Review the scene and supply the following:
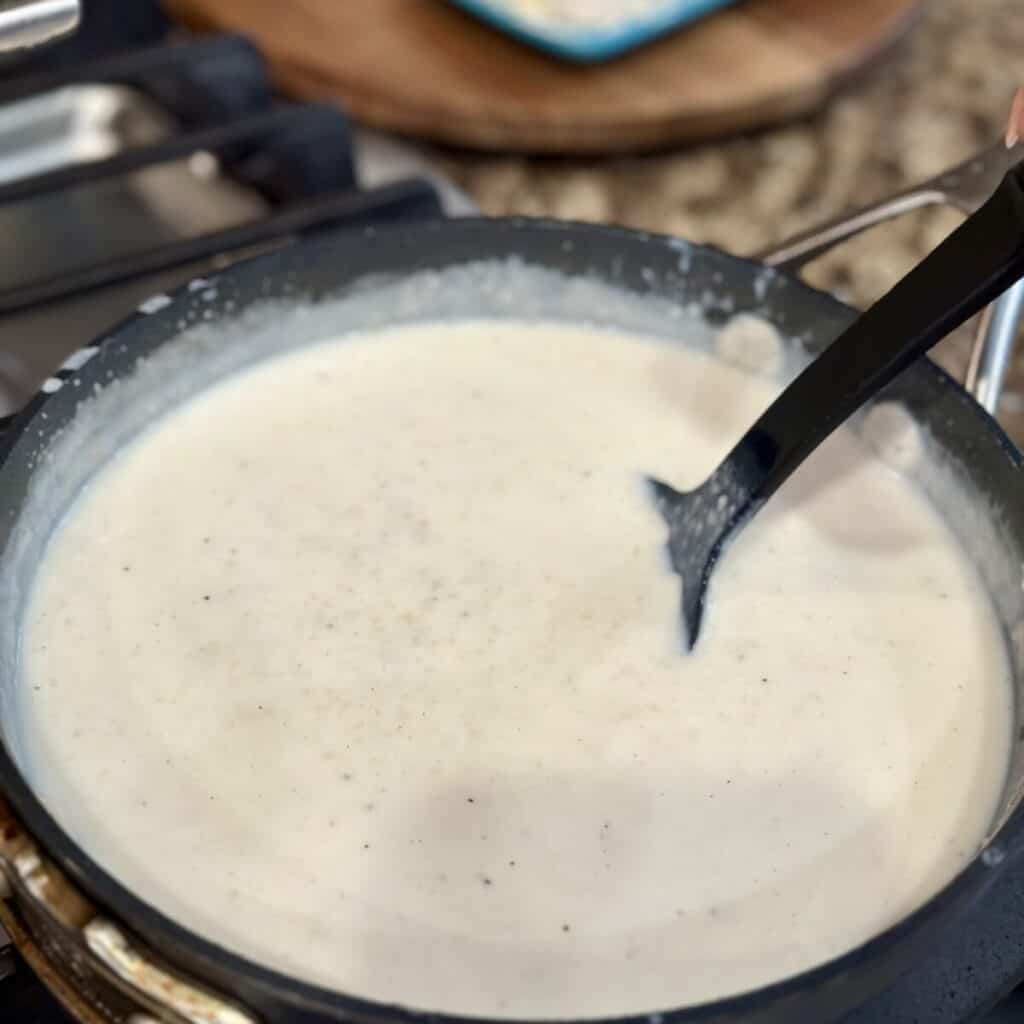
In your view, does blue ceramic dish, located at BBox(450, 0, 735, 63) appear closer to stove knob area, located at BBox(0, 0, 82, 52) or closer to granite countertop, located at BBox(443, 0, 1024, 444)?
granite countertop, located at BBox(443, 0, 1024, 444)

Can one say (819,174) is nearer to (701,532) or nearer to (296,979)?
(701,532)

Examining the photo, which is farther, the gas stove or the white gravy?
the gas stove

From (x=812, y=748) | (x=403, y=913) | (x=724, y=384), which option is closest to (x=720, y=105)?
(x=724, y=384)

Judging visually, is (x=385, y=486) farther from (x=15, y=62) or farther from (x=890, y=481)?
(x=15, y=62)

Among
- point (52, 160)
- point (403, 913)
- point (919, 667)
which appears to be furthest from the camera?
point (52, 160)

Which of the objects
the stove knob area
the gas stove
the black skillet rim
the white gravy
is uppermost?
the stove knob area

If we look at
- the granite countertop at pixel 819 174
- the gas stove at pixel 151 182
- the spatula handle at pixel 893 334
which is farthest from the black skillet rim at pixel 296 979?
the granite countertop at pixel 819 174

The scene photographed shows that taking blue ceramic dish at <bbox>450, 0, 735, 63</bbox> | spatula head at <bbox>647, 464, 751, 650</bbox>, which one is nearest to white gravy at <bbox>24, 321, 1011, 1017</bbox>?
spatula head at <bbox>647, 464, 751, 650</bbox>

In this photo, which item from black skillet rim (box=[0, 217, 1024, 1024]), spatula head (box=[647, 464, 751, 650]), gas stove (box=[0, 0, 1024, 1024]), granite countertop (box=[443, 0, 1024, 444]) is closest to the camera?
black skillet rim (box=[0, 217, 1024, 1024])
